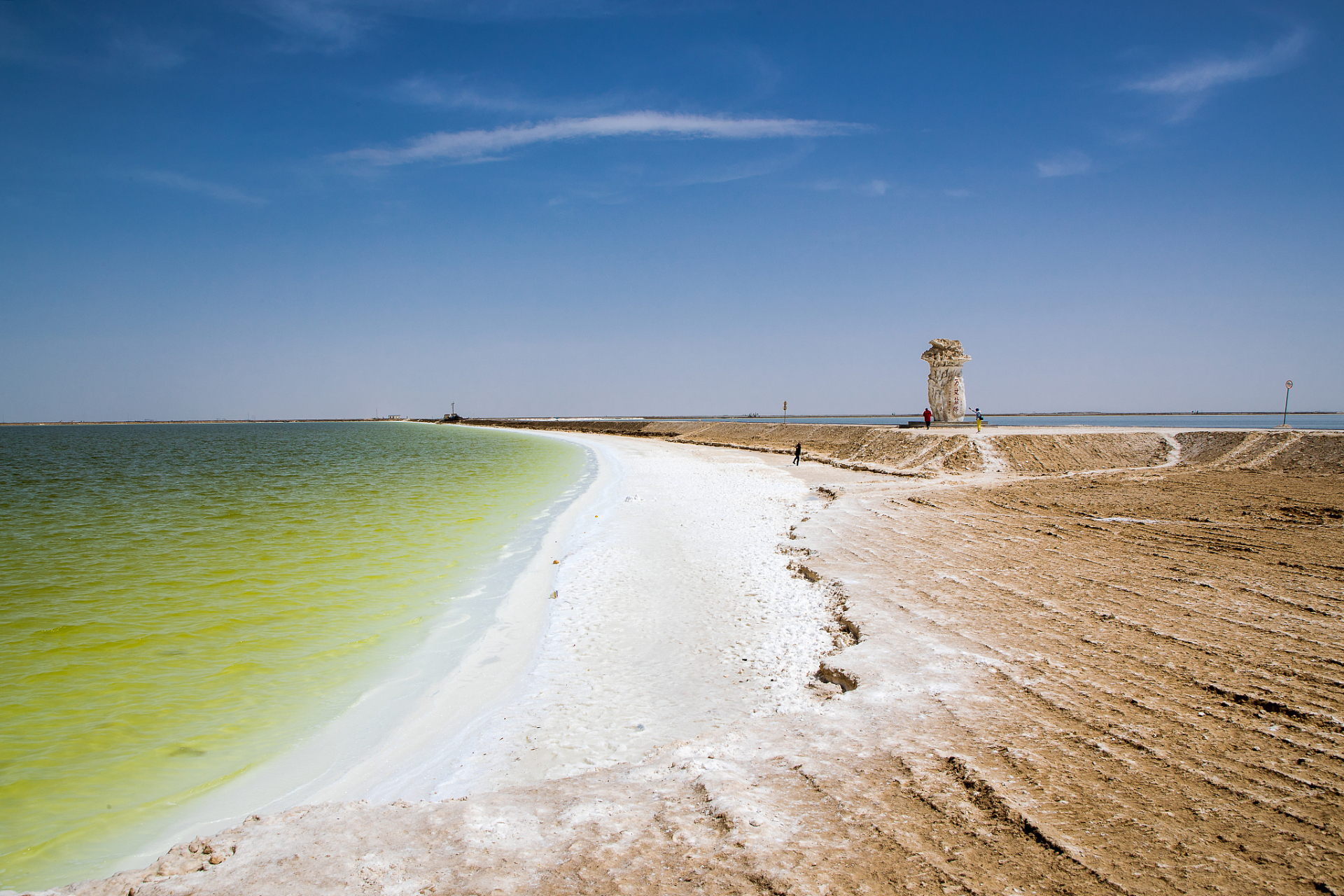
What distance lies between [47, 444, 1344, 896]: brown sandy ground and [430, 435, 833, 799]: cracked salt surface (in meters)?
0.37

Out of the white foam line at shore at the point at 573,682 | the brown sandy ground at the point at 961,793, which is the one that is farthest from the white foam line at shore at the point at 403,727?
the brown sandy ground at the point at 961,793

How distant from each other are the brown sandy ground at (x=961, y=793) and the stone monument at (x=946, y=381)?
26861 millimetres

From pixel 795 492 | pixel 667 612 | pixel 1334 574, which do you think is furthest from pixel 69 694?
pixel 795 492

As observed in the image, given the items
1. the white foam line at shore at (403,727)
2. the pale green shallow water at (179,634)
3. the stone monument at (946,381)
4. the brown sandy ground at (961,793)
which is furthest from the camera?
the stone monument at (946,381)

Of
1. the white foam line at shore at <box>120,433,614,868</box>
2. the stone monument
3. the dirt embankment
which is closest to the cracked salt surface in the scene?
the white foam line at shore at <box>120,433,614,868</box>

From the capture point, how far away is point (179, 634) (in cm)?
770

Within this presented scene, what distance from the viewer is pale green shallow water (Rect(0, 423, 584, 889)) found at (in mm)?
4434

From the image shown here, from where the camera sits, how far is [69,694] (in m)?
6.06

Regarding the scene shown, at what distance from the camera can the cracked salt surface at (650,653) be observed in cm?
468

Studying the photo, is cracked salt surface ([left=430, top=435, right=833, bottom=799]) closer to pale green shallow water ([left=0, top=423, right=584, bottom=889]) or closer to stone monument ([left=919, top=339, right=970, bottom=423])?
pale green shallow water ([left=0, top=423, right=584, bottom=889])

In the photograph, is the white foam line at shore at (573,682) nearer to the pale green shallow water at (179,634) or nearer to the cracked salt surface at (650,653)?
the cracked salt surface at (650,653)

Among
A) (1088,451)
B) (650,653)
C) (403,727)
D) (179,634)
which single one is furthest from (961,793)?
(1088,451)

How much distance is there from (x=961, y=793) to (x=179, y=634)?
9.07 meters

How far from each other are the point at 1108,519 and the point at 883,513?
4.43m
